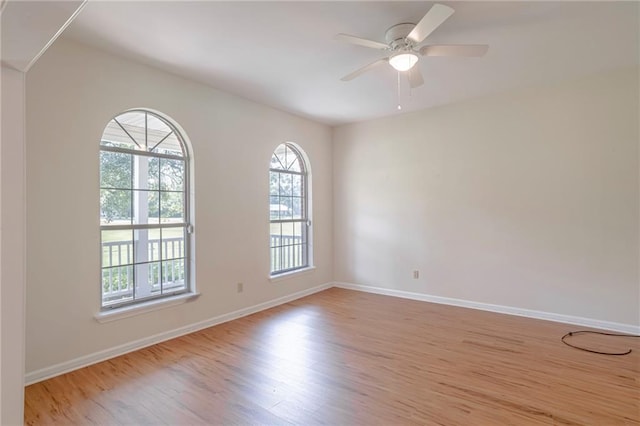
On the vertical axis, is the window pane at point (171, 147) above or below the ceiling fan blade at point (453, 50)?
below

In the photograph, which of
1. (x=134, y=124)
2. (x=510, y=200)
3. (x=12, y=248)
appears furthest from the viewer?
(x=510, y=200)

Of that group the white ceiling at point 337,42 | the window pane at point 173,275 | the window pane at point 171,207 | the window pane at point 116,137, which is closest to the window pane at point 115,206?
the window pane at point 171,207

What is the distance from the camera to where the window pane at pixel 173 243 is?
11.6 feet

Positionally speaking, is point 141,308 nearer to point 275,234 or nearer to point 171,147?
point 171,147

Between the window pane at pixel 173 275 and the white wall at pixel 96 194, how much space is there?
0.67 feet

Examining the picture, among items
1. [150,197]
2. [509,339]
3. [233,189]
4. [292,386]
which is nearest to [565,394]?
[509,339]

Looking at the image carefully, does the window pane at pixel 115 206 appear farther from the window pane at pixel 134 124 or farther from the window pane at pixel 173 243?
the window pane at pixel 134 124

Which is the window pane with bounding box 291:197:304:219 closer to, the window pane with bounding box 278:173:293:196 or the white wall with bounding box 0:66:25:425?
the window pane with bounding box 278:173:293:196

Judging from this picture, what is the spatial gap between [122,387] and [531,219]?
4483 mm

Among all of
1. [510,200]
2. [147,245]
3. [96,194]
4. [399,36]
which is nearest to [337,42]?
[399,36]

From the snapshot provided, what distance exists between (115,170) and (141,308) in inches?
52.8

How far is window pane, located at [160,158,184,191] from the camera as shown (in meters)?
3.53

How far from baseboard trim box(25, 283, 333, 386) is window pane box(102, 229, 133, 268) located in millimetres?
771

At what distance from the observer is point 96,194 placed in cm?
291
